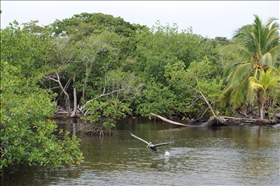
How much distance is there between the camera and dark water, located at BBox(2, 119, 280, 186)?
50.2 ft

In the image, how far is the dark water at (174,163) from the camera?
50.2 ft

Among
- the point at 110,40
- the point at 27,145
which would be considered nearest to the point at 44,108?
the point at 27,145

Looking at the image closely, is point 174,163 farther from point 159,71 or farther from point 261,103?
point 159,71

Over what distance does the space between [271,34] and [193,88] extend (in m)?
7.99

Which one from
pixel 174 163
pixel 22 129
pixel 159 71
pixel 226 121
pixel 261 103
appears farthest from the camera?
pixel 159 71

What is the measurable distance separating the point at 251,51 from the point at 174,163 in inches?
738

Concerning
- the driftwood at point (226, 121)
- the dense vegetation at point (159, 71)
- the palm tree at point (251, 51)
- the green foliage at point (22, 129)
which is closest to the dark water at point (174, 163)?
the green foliage at point (22, 129)

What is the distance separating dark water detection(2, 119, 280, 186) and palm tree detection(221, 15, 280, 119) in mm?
6570

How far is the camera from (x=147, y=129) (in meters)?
31.5

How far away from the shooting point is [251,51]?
34.1 m

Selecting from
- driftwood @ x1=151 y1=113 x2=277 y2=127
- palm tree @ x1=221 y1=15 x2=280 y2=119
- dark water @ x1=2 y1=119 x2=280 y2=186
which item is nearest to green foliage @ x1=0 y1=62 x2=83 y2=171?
dark water @ x1=2 y1=119 x2=280 y2=186

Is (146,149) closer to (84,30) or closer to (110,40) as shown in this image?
(110,40)

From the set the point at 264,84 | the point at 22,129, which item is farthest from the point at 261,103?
the point at 22,129

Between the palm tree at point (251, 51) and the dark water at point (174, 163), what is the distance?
657 centimetres
